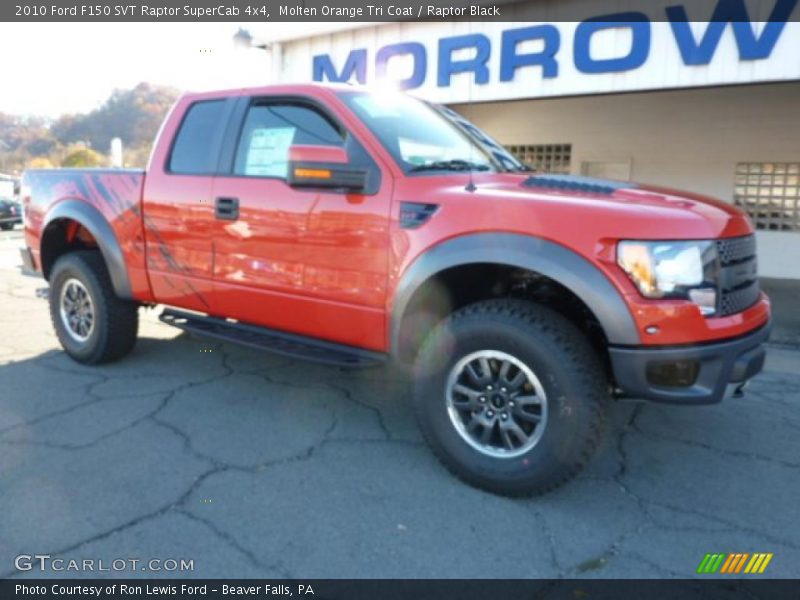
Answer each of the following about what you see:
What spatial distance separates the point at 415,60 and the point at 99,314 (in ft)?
23.6

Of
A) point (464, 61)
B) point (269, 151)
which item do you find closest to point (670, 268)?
point (269, 151)

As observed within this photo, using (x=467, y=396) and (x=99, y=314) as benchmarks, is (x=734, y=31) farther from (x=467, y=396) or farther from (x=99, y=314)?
(x=99, y=314)

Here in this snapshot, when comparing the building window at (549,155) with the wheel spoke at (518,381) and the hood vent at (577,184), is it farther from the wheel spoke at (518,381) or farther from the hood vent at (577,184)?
the wheel spoke at (518,381)

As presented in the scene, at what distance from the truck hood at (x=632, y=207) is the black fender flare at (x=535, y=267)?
0.17 meters

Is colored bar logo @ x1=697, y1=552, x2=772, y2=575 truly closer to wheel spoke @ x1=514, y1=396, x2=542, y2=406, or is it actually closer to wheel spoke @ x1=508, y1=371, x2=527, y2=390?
wheel spoke @ x1=514, y1=396, x2=542, y2=406

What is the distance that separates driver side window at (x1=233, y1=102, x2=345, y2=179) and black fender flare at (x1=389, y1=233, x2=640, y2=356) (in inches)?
36.9

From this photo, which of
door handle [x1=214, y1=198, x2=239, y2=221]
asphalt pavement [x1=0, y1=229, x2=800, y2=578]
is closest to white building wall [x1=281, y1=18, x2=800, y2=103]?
door handle [x1=214, y1=198, x2=239, y2=221]

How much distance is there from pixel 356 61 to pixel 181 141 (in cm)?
707

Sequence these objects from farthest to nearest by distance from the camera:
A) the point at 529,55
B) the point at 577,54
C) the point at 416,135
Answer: the point at 529,55 < the point at 577,54 < the point at 416,135

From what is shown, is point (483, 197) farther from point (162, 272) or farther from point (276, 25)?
point (276, 25)

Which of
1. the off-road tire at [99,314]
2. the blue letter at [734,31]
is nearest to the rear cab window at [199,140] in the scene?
the off-road tire at [99,314]

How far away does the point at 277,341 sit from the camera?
3.51 m

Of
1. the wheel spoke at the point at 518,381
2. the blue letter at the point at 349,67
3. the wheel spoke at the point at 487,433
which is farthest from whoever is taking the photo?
the blue letter at the point at 349,67

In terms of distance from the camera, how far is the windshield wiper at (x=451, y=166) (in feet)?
10.2
